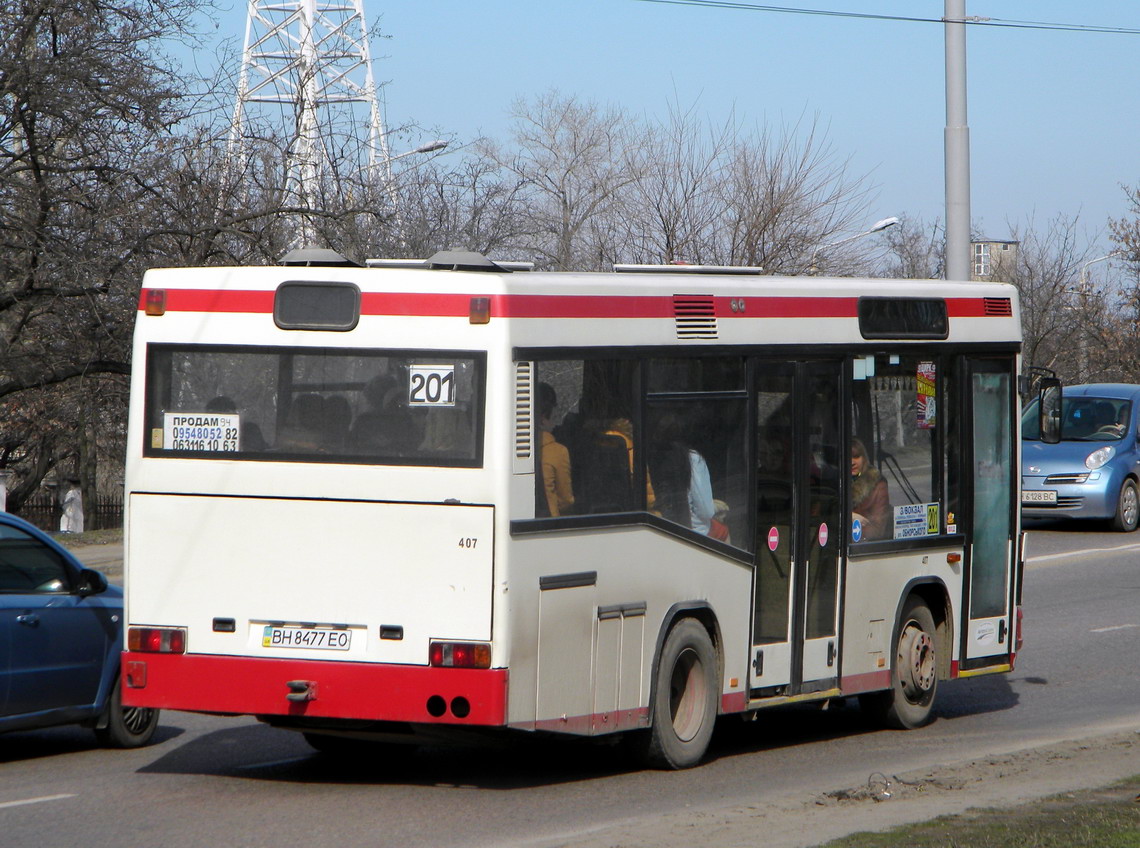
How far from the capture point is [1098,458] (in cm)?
2316

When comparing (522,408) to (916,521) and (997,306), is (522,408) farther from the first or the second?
(997,306)

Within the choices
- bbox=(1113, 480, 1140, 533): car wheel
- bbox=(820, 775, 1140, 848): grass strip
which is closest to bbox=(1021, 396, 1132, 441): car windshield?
bbox=(1113, 480, 1140, 533): car wheel

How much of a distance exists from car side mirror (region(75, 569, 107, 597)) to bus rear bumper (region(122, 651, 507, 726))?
43.8 inches

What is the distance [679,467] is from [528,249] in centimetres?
2705

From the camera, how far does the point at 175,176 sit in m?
21.5

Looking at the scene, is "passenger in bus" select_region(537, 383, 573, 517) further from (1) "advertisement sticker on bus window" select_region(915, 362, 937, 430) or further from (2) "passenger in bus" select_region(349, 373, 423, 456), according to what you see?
(1) "advertisement sticker on bus window" select_region(915, 362, 937, 430)

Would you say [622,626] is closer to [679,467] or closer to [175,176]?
[679,467]

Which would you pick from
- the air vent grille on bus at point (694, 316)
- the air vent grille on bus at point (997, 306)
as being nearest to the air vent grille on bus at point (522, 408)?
the air vent grille on bus at point (694, 316)

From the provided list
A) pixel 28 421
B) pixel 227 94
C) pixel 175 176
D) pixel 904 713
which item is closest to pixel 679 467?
pixel 904 713

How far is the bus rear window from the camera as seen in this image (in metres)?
7.62

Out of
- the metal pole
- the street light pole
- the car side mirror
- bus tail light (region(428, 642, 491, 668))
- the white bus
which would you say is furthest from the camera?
the street light pole

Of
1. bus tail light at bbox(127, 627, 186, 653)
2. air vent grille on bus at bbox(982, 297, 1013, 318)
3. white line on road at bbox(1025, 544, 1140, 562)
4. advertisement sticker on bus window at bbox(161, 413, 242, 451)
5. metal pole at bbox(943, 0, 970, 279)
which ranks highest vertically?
metal pole at bbox(943, 0, 970, 279)

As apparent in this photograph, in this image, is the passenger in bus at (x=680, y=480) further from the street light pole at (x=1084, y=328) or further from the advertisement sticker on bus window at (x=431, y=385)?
the street light pole at (x=1084, y=328)

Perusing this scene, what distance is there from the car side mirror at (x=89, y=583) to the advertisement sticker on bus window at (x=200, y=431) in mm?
1383
